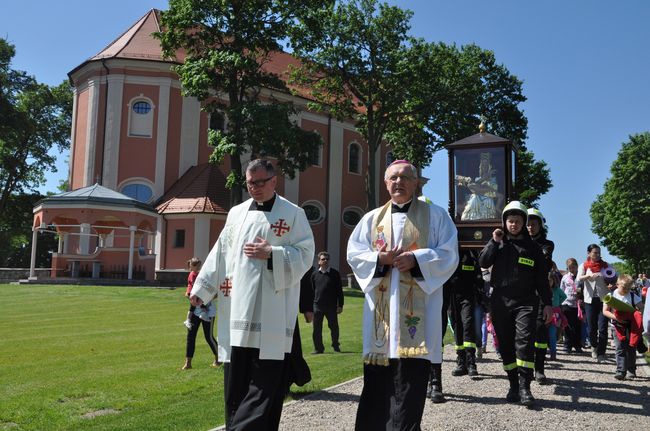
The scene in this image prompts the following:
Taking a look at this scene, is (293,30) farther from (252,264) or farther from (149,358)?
(252,264)

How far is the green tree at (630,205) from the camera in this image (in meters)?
53.2

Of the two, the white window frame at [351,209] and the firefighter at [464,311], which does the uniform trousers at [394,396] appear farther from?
the white window frame at [351,209]

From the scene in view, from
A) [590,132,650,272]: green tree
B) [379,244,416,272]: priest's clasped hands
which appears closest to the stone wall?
[379,244,416,272]: priest's clasped hands

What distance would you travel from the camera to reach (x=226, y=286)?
16.7 ft

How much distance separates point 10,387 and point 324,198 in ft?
122

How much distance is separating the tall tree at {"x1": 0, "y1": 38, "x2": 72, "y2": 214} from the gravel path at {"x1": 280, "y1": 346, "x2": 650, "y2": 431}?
43.5 metres

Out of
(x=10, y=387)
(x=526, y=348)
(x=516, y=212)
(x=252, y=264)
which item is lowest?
(x=10, y=387)

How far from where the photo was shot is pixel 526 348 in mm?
7230

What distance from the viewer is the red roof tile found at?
1416 inches

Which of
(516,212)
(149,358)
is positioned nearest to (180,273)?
(149,358)

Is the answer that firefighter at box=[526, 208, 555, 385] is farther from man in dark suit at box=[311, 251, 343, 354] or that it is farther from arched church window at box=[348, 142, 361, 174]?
arched church window at box=[348, 142, 361, 174]

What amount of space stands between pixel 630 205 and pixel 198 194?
37.1 meters

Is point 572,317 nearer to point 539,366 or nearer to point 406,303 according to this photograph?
point 539,366

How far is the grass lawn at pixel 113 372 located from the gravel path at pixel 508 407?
2.65 ft
